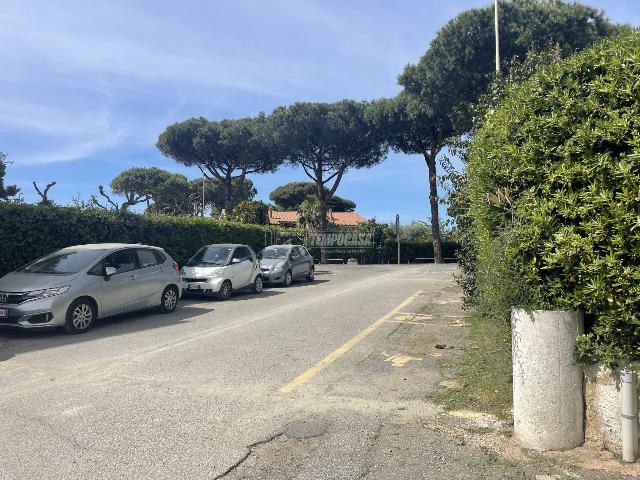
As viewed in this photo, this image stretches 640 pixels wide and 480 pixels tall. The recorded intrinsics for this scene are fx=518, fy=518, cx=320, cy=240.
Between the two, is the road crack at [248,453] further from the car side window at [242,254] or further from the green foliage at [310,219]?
the green foliage at [310,219]

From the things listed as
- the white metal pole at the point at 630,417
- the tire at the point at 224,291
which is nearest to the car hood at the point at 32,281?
the tire at the point at 224,291

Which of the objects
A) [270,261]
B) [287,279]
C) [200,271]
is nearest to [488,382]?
[200,271]

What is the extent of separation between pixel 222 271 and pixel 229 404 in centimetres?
931

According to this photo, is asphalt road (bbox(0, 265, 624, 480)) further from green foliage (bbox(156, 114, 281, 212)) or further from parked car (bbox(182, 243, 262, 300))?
green foliage (bbox(156, 114, 281, 212))

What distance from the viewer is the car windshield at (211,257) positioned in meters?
14.5

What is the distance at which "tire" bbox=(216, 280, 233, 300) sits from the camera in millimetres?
13744

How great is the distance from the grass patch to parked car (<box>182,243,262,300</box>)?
8.80 metres

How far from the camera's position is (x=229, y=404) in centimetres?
478

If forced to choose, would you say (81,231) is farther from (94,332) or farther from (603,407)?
(603,407)

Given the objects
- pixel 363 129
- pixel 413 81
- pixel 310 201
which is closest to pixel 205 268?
pixel 413 81

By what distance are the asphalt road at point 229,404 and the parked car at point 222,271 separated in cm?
451

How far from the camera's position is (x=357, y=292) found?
50.0ft

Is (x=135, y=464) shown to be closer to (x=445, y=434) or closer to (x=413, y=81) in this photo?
(x=445, y=434)

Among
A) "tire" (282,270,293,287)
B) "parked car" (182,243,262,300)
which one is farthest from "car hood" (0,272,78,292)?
"tire" (282,270,293,287)
